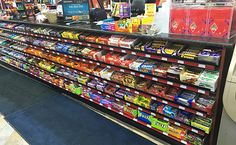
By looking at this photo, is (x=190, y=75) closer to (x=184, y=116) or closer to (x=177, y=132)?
(x=184, y=116)

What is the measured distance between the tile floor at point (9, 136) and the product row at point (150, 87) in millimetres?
1339

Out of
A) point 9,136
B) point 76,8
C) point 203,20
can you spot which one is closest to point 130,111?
point 203,20

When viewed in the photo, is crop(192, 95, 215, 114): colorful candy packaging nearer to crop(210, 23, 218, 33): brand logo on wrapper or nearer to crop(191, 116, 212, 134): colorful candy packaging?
crop(191, 116, 212, 134): colorful candy packaging

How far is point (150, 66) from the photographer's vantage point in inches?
87.4

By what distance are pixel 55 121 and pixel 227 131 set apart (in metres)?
2.48

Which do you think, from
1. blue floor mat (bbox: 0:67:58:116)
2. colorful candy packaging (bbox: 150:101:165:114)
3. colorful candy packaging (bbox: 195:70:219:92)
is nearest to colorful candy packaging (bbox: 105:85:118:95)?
colorful candy packaging (bbox: 150:101:165:114)

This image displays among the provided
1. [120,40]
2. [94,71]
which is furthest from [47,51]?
[120,40]

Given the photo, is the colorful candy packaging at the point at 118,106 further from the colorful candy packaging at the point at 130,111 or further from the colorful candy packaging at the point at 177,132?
the colorful candy packaging at the point at 177,132

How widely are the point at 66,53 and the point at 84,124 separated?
4.05ft

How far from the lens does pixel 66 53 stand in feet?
10.8

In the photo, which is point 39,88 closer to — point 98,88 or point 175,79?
point 98,88

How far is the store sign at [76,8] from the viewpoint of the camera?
323cm

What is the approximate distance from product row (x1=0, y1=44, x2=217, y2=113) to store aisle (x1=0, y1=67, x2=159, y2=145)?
30.3 inches

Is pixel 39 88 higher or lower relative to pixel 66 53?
lower
